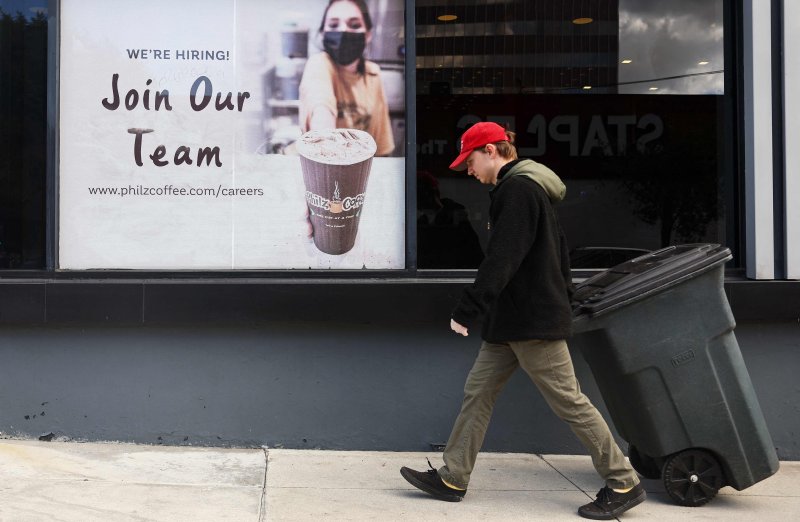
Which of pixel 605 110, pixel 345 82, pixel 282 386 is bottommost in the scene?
pixel 282 386

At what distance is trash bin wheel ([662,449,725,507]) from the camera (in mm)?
4652

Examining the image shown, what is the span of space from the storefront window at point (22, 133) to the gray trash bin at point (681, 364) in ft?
11.4

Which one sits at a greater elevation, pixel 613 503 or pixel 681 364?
pixel 681 364

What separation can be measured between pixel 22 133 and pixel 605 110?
12.7ft

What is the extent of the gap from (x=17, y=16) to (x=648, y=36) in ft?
13.8

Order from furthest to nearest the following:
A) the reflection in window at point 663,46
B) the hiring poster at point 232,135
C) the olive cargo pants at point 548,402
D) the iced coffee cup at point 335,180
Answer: the reflection in window at point 663,46 → the iced coffee cup at point 335,180 → the hiring poster at point 232,135 → the olive cargo pants at point 548,402

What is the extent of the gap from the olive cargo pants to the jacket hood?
758 mm

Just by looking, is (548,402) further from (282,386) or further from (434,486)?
(282,386)

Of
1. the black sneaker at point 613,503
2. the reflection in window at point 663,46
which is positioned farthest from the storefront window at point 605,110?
the black sneaker at point 613,503

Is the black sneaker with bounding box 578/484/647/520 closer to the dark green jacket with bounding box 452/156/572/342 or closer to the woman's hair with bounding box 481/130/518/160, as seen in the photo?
the dark green jacket with bounding box 452/156/572/342

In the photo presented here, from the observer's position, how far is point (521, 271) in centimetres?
449

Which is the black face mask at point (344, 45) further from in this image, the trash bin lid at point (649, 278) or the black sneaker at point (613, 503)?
the black sneaker at point (613, 503)

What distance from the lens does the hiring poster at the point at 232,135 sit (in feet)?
19.1

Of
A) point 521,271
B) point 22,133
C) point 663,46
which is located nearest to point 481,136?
point 521,271
